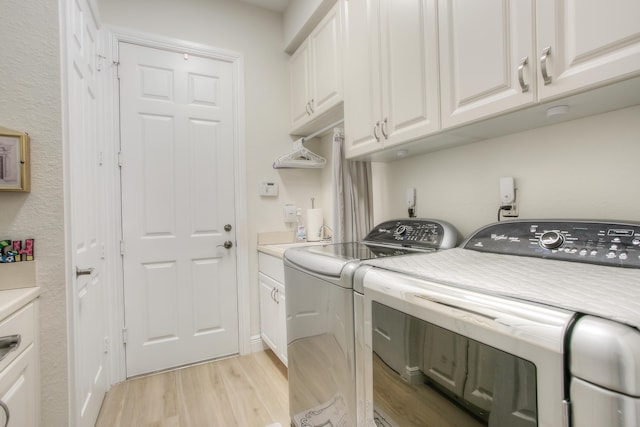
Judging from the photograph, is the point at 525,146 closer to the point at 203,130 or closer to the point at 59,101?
the point at 59,101

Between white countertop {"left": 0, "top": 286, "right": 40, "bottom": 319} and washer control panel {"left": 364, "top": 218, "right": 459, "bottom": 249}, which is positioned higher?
washer control panel {"left": 364, "top": 218, "right": 459, "bottom": 249}

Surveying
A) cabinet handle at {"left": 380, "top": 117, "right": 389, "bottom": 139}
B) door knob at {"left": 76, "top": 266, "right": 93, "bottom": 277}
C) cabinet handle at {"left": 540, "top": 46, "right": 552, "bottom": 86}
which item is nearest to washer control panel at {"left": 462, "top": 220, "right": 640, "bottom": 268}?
cabinet handle at {"left": 540, "top": 46, "right": 552, "bottom": 86}

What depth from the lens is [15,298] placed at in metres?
0.98

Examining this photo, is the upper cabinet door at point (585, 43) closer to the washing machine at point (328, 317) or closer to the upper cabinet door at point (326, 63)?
the washing machine at point (328, 317)

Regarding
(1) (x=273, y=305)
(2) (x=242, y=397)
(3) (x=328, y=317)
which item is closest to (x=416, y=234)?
(3) (x=328, y=317)

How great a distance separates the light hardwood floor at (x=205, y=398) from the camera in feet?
5.51

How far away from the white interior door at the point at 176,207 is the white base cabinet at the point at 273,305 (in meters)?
0.23

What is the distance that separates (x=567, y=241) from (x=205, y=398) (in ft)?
6.75

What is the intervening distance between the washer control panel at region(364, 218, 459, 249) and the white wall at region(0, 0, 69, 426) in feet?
4.71

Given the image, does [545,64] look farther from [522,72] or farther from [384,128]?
[384,128]

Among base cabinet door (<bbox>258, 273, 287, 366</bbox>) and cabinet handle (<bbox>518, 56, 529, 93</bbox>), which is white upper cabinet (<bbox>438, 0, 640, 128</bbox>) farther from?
base cabinet door (<bbox>258, 273, 287, 366</bbox>)

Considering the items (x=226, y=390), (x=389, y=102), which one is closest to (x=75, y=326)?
(x=226, y=390)

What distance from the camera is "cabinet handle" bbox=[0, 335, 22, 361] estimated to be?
0.85 metres

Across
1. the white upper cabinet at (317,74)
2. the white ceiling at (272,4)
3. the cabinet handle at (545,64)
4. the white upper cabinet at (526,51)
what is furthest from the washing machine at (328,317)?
the white ceiling at (272,4)
